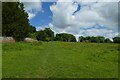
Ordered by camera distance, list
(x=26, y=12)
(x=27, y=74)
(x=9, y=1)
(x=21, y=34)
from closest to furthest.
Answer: (x=27, y=74), (x=9, y=1), (x=21, y=34), (x=26, y=12)

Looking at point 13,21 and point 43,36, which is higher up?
point 13,21

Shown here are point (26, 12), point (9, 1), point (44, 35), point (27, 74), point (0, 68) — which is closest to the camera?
point (27, 74)

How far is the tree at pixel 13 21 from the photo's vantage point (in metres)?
53.5

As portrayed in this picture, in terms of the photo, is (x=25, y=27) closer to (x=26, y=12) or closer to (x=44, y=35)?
(x=26, y=12)

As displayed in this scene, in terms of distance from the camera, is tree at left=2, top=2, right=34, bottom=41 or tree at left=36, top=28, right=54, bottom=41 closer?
tree at left=2, top=2, right=34, bottom=41

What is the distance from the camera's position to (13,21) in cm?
5625

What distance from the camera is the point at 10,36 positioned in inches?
2272

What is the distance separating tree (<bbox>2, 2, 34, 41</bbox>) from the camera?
53.5m

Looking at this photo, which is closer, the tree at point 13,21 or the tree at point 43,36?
the tree at point 13,21

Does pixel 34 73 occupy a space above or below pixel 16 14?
below

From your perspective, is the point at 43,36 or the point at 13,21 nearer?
the point at 13,21

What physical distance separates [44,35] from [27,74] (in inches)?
3822

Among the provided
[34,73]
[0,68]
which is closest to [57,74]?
[34,73]

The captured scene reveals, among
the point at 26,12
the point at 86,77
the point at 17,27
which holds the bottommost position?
the point at 86,77
